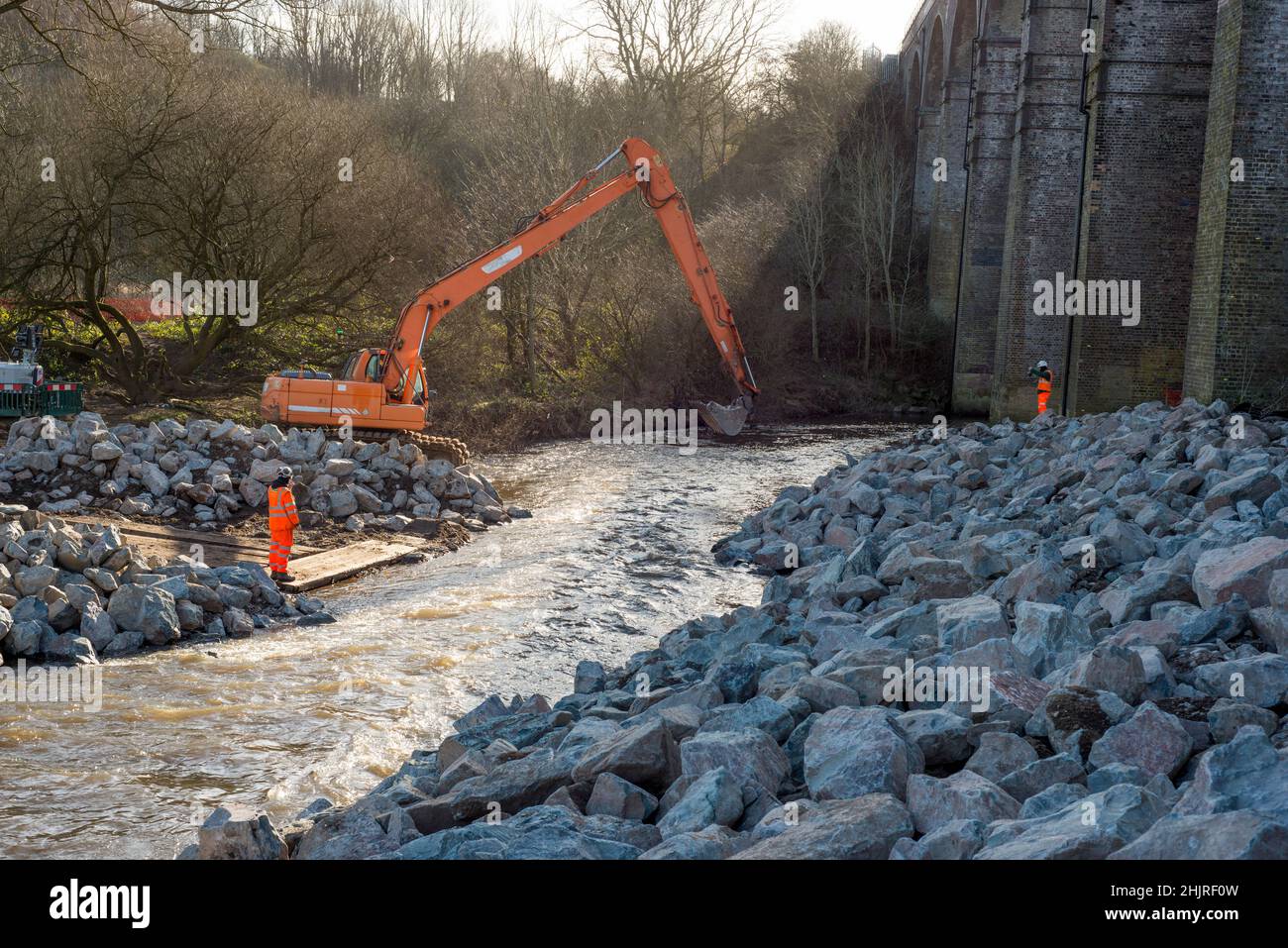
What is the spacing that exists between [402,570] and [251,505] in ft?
8.50

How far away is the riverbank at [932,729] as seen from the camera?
12.5 ft

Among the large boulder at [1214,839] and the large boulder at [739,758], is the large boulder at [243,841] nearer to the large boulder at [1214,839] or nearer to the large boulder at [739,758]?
the large boulder at [739,758]

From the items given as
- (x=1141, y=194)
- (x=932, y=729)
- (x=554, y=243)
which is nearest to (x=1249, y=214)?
(x=1141, y=194)

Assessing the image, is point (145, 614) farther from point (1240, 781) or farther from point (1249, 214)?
point (1249, 214)

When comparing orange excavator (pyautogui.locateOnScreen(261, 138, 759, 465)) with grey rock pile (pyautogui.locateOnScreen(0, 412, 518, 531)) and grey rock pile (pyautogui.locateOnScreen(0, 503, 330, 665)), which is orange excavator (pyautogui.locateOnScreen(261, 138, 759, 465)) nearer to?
grey rock pile (pyautogui.locateOnScreen(0, 412, 518, 531))

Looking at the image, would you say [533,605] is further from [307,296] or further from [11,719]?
[307,296]

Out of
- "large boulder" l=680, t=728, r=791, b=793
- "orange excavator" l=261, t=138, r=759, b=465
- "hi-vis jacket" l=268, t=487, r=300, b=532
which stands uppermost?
"orange excavator" l=261, t=138, r=759, b=465

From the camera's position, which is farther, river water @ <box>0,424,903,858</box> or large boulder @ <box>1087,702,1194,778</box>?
river water @ <box>0,424,903,858</box>

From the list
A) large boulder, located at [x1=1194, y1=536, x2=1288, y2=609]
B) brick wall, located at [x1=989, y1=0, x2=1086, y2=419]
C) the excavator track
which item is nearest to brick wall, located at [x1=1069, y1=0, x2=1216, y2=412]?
brick wall, located at [x1=989, y1=0, x2=1086, y2=419]

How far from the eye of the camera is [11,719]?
23.9ft

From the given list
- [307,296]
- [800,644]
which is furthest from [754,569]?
[307,296]

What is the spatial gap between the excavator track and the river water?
6.46 ft

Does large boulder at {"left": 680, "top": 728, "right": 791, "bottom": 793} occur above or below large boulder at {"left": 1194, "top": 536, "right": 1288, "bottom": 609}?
below

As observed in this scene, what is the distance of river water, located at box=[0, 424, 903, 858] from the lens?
6.11 metres
